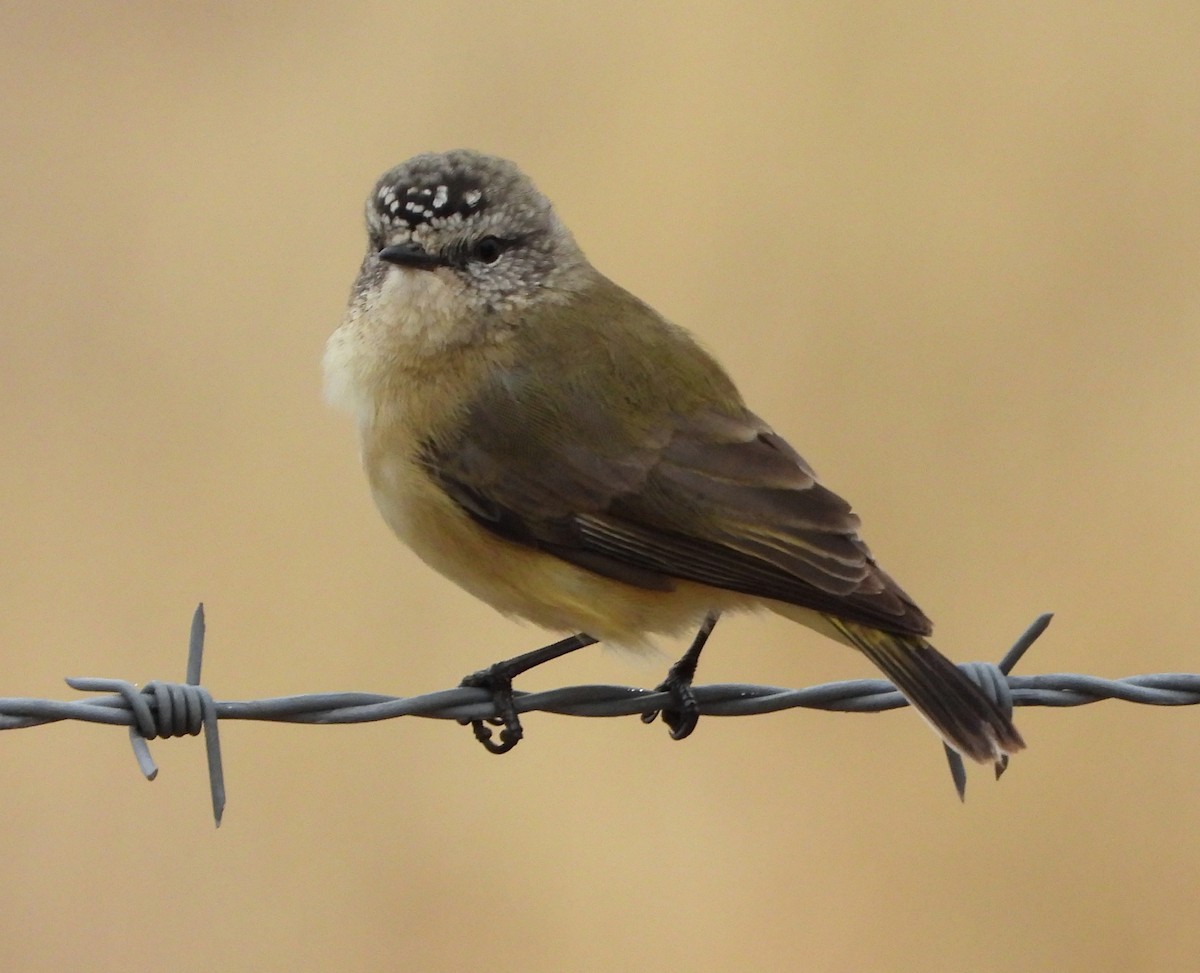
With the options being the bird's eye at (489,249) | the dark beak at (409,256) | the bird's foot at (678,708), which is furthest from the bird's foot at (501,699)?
the bird's eye at (489,249)

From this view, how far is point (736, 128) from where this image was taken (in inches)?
341

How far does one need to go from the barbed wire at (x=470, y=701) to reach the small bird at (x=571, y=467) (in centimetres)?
12

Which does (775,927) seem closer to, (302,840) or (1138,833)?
(1138,833)

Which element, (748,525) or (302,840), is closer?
(748,525)

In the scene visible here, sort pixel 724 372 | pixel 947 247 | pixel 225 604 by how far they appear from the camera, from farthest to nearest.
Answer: pixel 947 247, pixel 225 604, pixel 724 372

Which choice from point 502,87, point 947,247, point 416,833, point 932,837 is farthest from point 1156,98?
point 416,833

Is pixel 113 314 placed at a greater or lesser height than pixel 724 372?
greater

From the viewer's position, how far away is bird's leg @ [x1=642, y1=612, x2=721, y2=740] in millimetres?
4758

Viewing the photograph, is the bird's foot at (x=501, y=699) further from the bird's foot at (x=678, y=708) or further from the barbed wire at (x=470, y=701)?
the bird's foot at (x=678, y=708)

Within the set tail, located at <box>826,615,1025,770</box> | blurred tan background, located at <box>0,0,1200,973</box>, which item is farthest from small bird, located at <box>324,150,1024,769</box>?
blurred tan background, located at <box>0,0,1200,973</box>

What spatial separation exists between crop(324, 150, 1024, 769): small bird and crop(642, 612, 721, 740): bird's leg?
0.04 feet

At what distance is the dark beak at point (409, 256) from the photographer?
5.04m

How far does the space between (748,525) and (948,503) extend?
3.28 metres

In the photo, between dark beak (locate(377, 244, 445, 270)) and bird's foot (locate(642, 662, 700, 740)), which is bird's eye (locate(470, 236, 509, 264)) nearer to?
dark beak (locate(377, 244, 445, 270))
